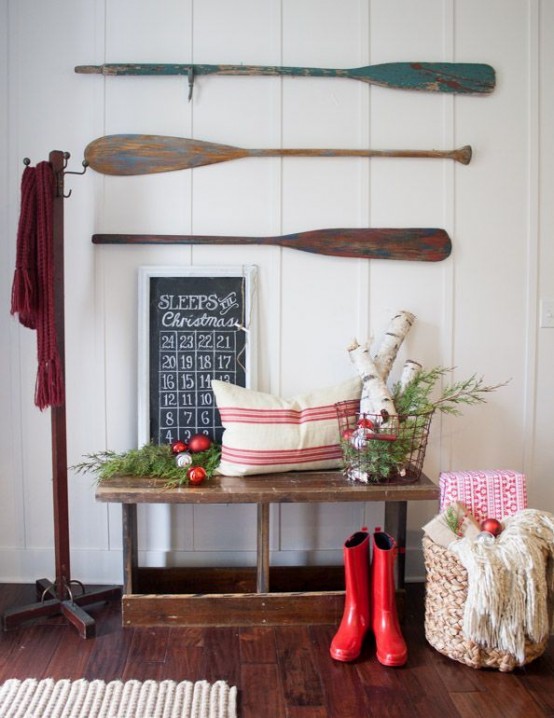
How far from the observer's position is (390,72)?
2.34 meters

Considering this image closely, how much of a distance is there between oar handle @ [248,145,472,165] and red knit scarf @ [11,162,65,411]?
741mm

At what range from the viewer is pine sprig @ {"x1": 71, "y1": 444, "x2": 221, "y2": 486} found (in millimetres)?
2094


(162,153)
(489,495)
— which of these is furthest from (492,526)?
(162,153)

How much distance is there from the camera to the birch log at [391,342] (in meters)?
2.28

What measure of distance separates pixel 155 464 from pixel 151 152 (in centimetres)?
112

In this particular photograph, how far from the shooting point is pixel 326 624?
2.08 metres

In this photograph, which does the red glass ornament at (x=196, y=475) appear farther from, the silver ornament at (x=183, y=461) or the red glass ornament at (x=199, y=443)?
the red glass ornament at (x=199, y=443)

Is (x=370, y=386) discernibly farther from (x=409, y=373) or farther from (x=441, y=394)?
(x=441, y=394)

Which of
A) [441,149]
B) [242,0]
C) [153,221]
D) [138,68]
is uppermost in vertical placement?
[242,0]

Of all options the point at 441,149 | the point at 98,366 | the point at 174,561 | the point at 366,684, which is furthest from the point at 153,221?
the point at 366,684

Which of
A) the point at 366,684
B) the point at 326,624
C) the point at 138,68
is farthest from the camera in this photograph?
the point at 138,68

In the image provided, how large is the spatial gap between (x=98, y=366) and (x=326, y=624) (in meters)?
1.21

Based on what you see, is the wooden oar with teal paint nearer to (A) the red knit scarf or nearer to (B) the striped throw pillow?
(A) the red knit scarf

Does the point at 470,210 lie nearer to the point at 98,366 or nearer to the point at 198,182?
the point at 198,182
